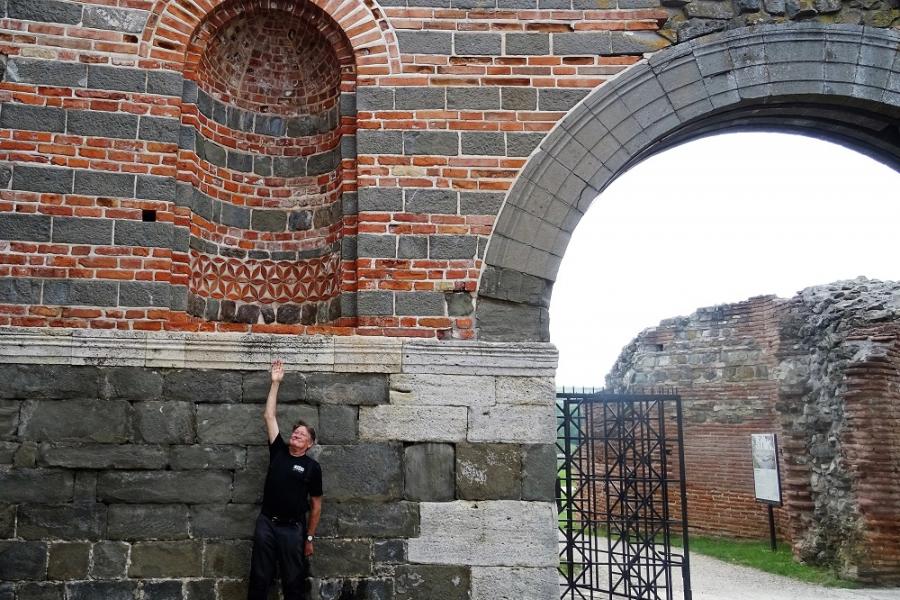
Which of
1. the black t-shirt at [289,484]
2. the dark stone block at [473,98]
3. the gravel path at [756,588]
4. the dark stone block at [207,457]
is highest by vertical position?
the dark stone block at [473,98]

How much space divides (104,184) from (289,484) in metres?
2.29

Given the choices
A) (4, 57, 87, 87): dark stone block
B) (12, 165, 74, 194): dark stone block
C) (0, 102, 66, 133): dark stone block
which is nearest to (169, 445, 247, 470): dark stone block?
(12, 165, 74, 194): dark stone block

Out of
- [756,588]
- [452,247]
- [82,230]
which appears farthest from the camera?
[756,588]

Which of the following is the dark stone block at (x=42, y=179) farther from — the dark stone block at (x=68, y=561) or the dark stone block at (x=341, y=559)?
the dark stone block at (x=341, y=559)

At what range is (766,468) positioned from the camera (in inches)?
465

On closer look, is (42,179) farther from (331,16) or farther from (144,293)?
(331,16)

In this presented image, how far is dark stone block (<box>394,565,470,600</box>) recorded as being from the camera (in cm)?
476

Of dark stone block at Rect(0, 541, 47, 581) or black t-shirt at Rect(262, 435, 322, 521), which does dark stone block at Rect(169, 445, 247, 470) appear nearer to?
black t-shirt at Rect(262, 435, 322, 521)

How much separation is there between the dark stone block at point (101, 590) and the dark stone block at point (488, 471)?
2.05 m

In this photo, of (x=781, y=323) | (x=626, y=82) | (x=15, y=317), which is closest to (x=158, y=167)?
(x=15, y=317)

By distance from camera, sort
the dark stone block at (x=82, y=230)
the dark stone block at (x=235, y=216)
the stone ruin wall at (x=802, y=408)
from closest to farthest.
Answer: the dark stone block at (x=82, y=230), the dark stone block at (x=235, y=216), the stone ruin wall at (x=802, y=408)

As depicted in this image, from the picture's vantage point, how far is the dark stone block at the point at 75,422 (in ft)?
15.6

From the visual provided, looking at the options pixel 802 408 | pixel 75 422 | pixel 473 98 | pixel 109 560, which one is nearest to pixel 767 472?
pixel 802 408

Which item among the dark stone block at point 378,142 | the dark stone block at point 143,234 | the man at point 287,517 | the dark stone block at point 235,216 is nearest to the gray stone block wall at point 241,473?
the man at point 287,517
